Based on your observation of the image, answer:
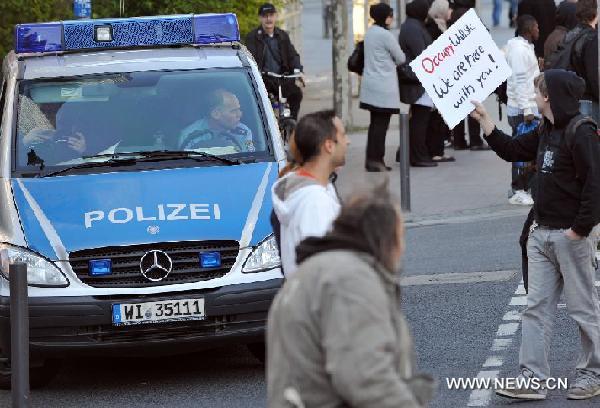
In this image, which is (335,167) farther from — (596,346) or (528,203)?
(528,203)

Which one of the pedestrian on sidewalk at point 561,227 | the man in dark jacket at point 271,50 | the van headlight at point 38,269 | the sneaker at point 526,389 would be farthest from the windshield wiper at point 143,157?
the man in dark jacket at point 271,50

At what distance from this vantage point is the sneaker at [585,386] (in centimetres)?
789

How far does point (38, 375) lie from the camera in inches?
348

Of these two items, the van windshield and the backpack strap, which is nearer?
the backpack strap

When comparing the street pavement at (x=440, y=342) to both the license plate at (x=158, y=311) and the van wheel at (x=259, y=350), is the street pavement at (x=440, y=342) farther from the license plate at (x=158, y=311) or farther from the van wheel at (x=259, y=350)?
the license plate at (x=158, y=311)

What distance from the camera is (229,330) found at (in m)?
8.42

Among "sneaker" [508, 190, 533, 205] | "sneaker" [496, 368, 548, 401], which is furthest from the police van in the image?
"sneaker" [508, 190, 533, 205]

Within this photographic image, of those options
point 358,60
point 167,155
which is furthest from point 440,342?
point 358,60

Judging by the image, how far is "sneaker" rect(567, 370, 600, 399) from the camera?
→ 7.89 m

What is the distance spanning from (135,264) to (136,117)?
149 centimetres

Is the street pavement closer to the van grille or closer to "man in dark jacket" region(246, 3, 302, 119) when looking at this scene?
the van grille

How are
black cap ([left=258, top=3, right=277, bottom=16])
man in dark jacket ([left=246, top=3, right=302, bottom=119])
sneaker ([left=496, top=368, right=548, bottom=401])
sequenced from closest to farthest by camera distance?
sneaker ([left=496, top=368, right=548, bottom=401])
black cap ([left=258, top=3, right=277, bottom=16])
man in dark jacket ([left=246, top=3, right=302, bottom=119])

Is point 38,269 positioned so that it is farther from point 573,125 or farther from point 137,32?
point 573,125

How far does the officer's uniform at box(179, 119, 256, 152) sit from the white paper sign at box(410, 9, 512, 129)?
1.22m
